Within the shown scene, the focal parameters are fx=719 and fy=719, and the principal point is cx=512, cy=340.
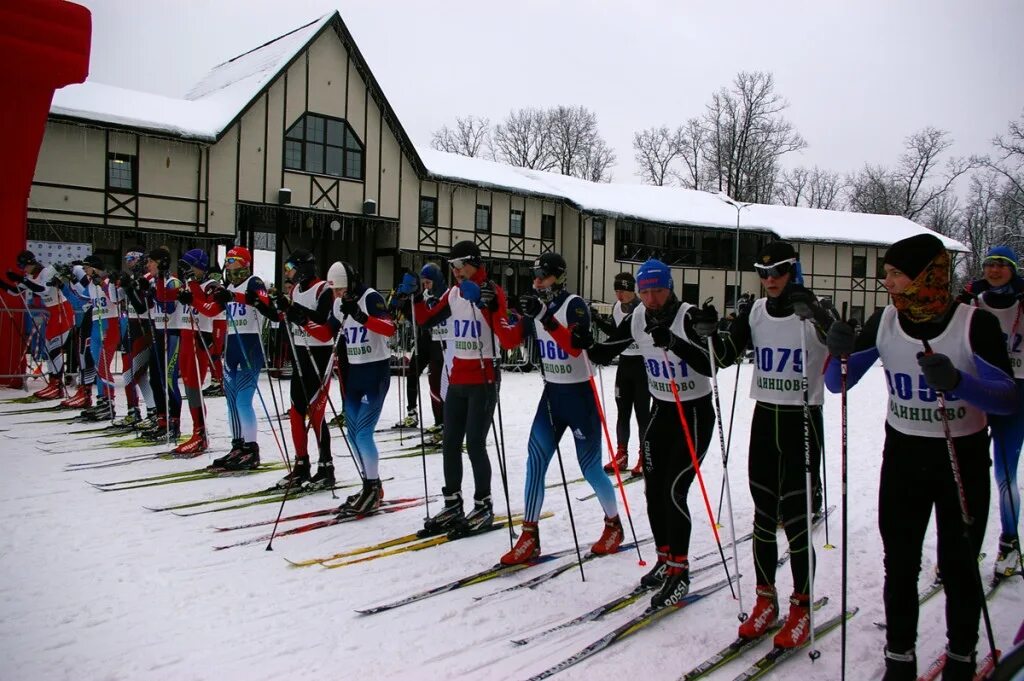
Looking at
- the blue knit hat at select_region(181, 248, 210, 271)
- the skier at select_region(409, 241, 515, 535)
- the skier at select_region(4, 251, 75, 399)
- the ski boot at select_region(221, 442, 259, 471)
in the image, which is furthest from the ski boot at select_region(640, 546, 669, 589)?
the skier at select_region(4, 251, 75, 399)

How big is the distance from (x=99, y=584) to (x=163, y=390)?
16.2ft

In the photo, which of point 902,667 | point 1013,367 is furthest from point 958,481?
point 1013,367

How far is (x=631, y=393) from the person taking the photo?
24.5ft

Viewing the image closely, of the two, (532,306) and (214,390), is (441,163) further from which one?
(532,306)

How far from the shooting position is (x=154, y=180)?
744 inches

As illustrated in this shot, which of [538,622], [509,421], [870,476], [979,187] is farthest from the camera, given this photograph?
[979,187]

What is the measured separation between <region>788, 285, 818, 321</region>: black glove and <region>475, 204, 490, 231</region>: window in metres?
23.5

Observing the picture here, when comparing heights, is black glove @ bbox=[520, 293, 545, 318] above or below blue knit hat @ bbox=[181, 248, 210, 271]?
below

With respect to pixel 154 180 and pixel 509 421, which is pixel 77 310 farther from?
pixel 154 180

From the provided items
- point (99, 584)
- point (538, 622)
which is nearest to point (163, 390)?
point (99, 584)

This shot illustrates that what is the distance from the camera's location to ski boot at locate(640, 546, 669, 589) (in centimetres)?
430

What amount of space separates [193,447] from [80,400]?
14.2 feet

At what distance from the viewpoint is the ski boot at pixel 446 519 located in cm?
537

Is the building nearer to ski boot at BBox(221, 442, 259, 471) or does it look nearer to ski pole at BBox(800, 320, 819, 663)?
ski boot at BBox(221, 442, 259, 471)
